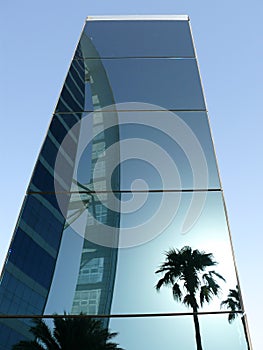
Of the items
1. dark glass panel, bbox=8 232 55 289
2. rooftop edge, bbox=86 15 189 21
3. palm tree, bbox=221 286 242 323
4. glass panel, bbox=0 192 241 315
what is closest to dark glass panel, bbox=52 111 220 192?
glass panel, bbox=0 192 241 315

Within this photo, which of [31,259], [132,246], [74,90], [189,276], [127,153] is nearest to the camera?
[189,276]

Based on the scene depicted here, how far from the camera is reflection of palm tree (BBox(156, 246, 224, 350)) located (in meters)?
2.68

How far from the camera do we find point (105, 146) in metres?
3.85

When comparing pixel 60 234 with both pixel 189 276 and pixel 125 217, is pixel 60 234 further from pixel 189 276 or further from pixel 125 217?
pixel 189 276

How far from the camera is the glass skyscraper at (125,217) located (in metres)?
2.60

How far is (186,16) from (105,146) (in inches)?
146

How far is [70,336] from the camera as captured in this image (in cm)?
250

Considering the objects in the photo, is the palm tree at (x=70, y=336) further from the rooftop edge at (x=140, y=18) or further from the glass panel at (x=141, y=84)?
the rooftop edge at (x=140, y=18)

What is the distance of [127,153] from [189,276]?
1518 millimetres

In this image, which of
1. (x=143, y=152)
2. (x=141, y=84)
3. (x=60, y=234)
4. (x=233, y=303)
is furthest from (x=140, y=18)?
(x=233, y=303)

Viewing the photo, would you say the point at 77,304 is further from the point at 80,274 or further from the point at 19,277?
the point at 19,277

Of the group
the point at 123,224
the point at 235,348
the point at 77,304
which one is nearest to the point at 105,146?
the point at 123,224

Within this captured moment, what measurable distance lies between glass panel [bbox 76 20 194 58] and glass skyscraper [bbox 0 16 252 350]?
60 centimetres

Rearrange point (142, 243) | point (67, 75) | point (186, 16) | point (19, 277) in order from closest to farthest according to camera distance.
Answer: point (19, 277) → point (142, 243) → point (67, 75) → point (186, 16)
